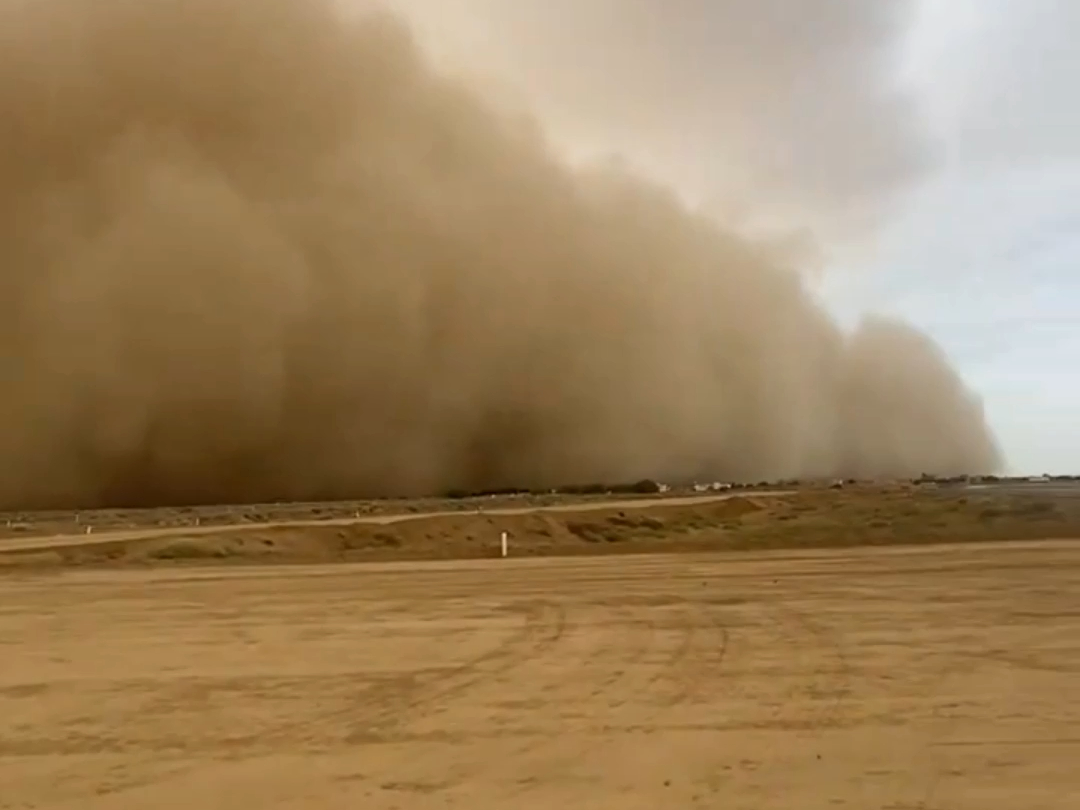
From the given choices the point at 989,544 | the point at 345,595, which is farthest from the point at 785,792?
the point at 989,544

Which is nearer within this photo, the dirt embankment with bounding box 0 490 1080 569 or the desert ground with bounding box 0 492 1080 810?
the desert ground with bounding box 0 492 1080 810

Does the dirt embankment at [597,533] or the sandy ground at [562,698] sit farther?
the dirt embankment at [597,533]

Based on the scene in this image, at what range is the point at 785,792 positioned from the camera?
3469 mm

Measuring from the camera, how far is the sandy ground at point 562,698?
3635 millimetres

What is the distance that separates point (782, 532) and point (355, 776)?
11.1 metres

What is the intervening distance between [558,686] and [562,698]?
0.30 meters

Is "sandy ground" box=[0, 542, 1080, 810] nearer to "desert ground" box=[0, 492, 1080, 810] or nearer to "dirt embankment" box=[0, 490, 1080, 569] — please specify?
"desert ground" box=[0, 492, 1080, 810]

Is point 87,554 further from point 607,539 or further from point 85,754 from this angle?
point 85,754

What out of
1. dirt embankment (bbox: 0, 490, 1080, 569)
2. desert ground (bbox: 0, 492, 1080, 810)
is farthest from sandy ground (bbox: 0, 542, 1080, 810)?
dirt embankment (bbox: 0, 490, 1080, 569)

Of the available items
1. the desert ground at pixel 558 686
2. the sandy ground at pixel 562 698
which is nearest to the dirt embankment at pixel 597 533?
the desert ground at pixel 558 686

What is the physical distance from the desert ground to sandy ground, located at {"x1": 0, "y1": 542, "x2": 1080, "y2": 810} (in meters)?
0.02

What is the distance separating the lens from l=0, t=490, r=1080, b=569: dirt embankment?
44.3 ft

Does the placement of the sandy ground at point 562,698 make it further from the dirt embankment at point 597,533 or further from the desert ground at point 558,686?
the dirt embankment at point 597,533

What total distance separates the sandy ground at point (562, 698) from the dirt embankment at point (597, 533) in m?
4.14
